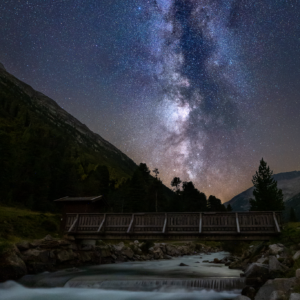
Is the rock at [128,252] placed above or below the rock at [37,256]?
above

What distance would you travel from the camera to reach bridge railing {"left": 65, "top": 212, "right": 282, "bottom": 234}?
21.3 meters

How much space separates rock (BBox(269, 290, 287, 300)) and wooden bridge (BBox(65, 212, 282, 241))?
35.0 feet

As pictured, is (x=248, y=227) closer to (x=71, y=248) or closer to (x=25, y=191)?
(x=71, y=248)

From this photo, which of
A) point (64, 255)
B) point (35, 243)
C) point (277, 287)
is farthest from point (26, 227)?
point (277, 287)

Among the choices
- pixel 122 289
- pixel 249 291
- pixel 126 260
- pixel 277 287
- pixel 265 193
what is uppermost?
pixel 265 193

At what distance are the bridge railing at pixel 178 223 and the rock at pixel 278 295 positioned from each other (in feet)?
35.0

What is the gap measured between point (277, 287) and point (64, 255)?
1863cm

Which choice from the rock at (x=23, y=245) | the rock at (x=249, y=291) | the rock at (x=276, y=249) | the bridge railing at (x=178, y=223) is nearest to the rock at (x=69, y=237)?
the bridge railing at (x=178, y=223)

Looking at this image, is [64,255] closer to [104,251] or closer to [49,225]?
[49,225]

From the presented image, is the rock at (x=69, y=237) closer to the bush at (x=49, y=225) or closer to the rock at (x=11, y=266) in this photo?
the bush at (x=49, y=225)

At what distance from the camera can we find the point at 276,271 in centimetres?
1429

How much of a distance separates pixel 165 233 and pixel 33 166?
55.8m

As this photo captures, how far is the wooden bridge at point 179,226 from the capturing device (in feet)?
69.3

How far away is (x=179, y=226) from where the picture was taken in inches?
894
